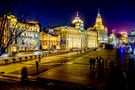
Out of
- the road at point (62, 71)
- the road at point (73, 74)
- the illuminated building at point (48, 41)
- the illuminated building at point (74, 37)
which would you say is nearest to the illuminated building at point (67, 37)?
the illuminated building at point (74, 37)

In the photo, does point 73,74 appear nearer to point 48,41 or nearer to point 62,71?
point 62,71

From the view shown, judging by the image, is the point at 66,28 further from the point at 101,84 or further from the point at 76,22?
the point at 101,84

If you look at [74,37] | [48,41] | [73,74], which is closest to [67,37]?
[74,37]

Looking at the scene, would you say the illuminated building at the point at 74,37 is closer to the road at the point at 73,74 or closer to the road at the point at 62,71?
the road at the point at 62,71

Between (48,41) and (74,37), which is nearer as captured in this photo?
(48,41)

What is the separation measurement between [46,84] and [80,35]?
148485 millimetres

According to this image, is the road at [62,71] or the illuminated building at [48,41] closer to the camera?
the road at [62,71]

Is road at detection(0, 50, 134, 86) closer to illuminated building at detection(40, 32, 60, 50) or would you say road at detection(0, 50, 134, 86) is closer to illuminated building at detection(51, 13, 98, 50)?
illuminated building at detection(40, 32, 60, 50)

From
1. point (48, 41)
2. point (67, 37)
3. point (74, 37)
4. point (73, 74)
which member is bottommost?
point (73, 74)

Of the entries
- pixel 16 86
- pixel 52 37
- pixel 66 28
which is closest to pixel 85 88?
pixel 16 86

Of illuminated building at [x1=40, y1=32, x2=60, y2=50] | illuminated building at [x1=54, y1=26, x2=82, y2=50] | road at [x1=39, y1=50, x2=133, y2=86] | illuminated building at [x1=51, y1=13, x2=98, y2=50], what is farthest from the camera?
illuminated building at [x1=51, y1=13, x2=98, y2=50]

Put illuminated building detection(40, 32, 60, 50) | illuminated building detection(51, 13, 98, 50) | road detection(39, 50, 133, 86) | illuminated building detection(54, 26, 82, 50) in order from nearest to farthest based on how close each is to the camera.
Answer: road detection(39, 50, 133, 86) < illuminated building detection(40, 32, 60, 50) < illuminated building detection(54, 26, 82, 50) < illuminated building detection(51, 13, 98, 50)

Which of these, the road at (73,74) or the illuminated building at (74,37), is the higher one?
the illuminated building at (74,37)

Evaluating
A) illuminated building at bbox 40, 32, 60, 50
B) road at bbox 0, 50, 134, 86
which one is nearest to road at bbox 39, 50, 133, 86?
road at bbox 0, 50, 134, 86
